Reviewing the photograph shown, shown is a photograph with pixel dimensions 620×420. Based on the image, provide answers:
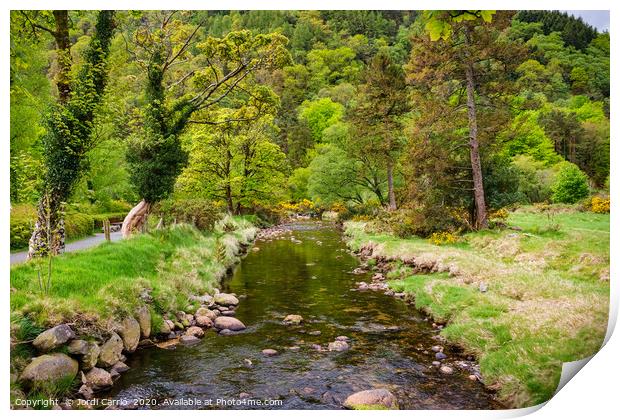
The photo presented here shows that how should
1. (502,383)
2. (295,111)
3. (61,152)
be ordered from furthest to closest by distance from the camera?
(295,111), (61,152), (502,383)

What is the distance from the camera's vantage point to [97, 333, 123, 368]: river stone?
22.3 ft

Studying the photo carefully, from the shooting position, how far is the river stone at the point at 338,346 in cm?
786

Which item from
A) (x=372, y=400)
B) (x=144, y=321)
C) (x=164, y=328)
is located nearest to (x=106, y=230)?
(x=144, y=321)

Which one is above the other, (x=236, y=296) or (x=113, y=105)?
(x=113, y=105)

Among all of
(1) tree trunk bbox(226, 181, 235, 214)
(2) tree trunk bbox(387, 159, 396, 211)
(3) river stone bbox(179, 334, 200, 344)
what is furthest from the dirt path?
(2) tree trunk bbox(387, 159, 396, 211)

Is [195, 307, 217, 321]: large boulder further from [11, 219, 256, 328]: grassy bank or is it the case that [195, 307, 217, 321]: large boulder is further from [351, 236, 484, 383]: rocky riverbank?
[351, 236, 484, 383]: rocky riverbank

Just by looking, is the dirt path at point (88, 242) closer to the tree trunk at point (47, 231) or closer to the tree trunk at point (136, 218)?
the tree trunk at point (47, 231)

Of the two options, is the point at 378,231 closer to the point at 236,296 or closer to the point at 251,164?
the point at 251,164

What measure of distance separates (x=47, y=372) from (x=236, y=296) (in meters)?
5.90

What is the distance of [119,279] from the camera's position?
880 cm

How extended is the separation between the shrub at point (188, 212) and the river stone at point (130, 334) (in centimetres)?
624

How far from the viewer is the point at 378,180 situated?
98.6ft

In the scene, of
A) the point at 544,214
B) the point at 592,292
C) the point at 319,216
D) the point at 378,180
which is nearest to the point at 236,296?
the point at 592,292
